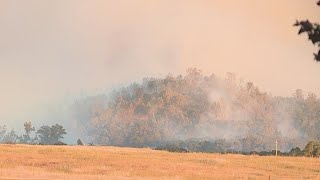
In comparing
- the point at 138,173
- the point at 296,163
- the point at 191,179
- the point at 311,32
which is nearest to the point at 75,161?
the point at 138,173

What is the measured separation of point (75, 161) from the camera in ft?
265

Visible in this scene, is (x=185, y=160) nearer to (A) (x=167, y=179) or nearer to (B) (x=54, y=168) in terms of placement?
(B) (x=54, y=168)

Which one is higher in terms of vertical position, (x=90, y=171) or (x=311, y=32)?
(x=311, y=32)

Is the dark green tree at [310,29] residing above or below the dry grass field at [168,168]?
above

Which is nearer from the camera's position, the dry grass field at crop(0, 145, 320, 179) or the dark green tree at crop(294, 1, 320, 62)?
the dark green tree at crop(294, 1, 320, 62)

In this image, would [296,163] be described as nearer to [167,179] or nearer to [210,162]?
[210,162]

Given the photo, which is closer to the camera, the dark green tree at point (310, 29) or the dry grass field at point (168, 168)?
the dark green tree at point (310, 29)

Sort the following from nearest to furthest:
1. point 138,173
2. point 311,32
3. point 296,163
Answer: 1. point 311,32
2. point 138,173
3. point 296,163

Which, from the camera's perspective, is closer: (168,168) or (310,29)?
(310,29)

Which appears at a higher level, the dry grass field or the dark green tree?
the dark green tree

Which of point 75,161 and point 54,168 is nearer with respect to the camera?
point 54,168

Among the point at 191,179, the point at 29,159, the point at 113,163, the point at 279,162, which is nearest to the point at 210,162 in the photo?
the point at 279,162

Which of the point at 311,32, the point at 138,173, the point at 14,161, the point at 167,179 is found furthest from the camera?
the point at 14,161

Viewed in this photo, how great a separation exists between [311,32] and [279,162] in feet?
218
